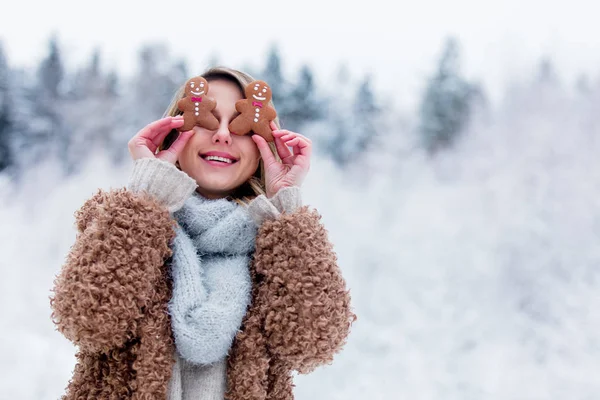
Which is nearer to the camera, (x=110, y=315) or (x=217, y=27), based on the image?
(x=110, y=315)

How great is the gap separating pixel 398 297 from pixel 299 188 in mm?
798

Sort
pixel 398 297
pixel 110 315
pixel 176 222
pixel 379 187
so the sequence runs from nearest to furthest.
→ pixel 110 315 → pixel 176 222 → pixel 398 297 → pixel 379 187

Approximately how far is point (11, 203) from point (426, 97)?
4.00 ft

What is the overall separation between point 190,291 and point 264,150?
0.26m

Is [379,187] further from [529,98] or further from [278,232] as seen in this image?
[278,232]

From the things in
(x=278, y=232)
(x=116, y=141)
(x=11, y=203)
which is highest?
(x=116, y=141)

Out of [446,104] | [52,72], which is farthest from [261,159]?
[52,72]

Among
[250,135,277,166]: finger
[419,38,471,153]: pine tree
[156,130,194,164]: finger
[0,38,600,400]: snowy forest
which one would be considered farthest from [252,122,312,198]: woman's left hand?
[419,38,471,153]: pine tree

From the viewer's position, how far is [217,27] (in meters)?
1.74

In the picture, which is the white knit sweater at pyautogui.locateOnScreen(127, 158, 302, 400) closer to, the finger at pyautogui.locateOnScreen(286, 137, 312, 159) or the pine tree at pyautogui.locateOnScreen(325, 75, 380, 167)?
the finger at pyautogui.locateOnScreen(286, 137, 312, 159)

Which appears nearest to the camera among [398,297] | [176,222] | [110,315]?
[110,315]

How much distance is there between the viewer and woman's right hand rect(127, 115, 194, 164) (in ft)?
2.95

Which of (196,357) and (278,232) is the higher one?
(278,232)

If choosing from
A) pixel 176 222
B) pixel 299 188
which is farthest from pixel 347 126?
pixel 176 222
